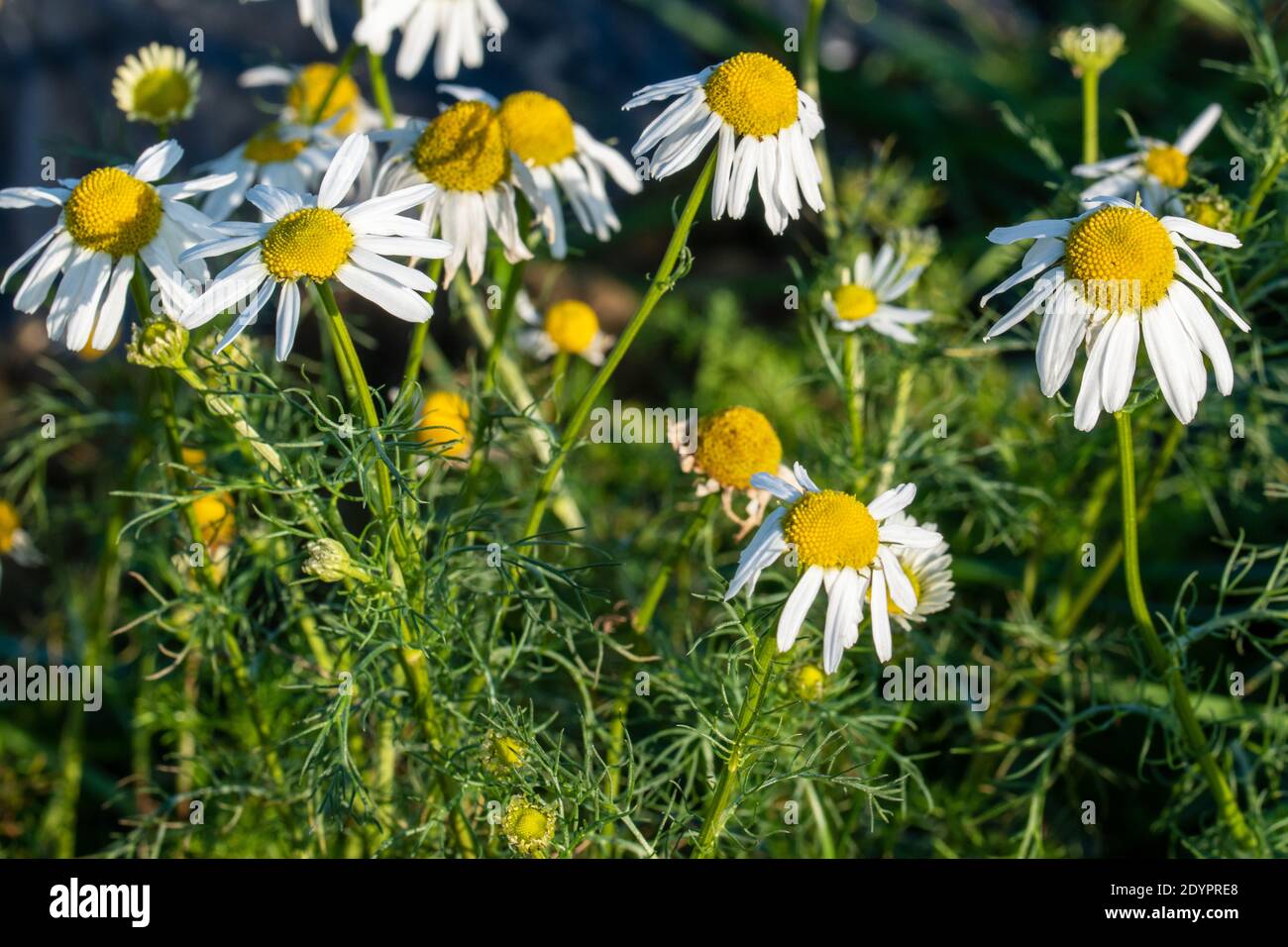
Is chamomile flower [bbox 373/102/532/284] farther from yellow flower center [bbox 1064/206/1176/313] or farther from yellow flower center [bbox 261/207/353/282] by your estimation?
yellow flower center [bbox 1064/206/1176/313]

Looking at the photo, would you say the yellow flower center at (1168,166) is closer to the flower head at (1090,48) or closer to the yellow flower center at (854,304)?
the flower head at (1090,48)

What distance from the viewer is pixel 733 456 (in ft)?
4.52

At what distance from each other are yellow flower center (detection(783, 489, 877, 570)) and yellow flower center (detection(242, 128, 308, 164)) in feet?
3.06

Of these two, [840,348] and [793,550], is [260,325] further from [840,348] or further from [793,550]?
[793,550]

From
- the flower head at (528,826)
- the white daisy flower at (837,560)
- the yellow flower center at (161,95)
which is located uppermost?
the yellow flower center at (161,95)

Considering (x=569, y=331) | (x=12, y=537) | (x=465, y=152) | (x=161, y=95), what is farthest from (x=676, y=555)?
(x=12, y=537)

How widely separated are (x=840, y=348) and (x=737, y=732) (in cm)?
78

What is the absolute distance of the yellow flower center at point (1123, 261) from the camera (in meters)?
1.16

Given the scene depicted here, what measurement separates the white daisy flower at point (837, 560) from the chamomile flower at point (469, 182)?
1.50 ft

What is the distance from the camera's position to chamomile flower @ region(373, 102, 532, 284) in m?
1.39

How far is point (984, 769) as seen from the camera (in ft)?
5.84

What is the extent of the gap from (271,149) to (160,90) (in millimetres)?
155

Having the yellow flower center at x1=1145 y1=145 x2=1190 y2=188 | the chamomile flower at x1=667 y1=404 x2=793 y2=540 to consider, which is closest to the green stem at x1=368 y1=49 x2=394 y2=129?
the chamomile flower at x1=667 y1=404 x2=793 y2=540

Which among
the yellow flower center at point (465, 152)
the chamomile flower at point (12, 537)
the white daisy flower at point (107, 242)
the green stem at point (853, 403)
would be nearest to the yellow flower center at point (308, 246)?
the white daisy flower at point (107, 242)
